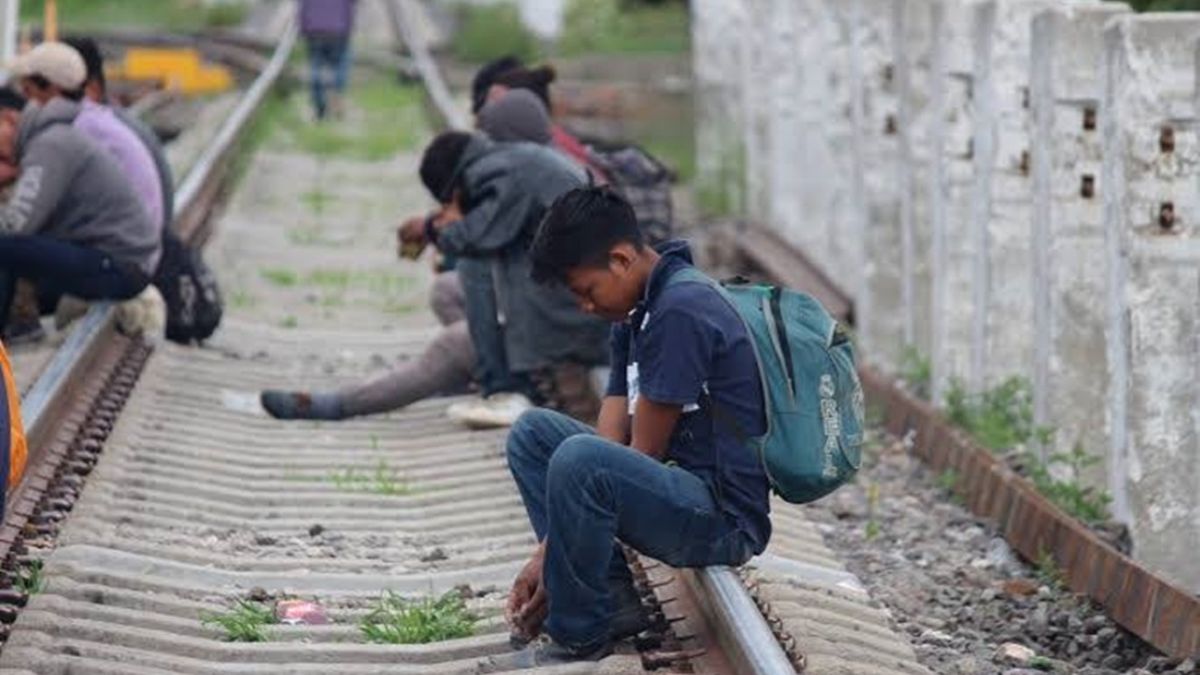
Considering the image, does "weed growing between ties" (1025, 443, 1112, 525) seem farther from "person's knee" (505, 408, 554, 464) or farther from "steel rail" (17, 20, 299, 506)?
"steel rail" (17, 20, 299, 506)

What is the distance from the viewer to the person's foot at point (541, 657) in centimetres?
720

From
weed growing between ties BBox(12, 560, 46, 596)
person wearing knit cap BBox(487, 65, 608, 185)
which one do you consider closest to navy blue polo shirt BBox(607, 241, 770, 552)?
weed growing between ties BBox(12, 560, 46, 596)

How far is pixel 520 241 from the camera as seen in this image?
10906 millimetres

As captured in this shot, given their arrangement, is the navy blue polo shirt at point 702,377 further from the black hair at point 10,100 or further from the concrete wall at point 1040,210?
the black hair at point 10,100

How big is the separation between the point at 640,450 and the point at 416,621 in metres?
1.01

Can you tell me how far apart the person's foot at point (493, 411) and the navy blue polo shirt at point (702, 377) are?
3770 millimetres

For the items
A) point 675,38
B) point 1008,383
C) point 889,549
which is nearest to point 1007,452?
point 1008,383

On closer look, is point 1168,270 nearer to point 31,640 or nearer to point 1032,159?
point 1032,159

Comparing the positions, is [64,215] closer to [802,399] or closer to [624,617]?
[624,617]

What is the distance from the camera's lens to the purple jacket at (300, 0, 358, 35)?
2850cm

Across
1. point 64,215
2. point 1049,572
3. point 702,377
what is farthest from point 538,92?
point 702,377

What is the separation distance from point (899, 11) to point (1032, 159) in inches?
121

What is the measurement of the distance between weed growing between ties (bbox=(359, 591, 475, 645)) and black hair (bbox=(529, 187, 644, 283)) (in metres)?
1.10

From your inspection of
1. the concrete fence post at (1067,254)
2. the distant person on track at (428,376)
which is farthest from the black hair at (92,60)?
the concrete fence post at (1067,254)
